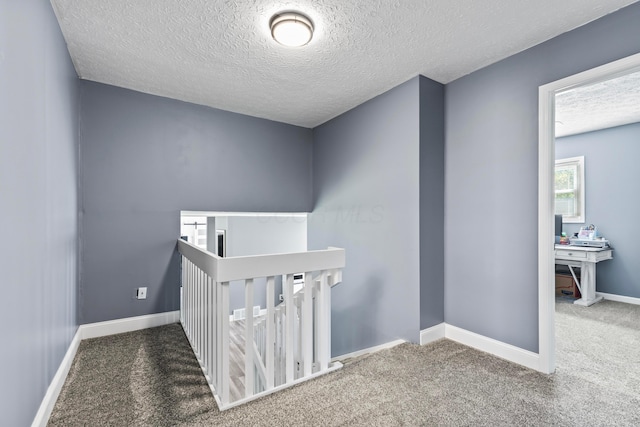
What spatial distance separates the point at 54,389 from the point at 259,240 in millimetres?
4052

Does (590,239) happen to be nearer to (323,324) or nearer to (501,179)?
(501,179)

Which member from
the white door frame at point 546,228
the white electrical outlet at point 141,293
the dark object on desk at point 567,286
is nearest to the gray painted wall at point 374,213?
the white door frame at point 546,228

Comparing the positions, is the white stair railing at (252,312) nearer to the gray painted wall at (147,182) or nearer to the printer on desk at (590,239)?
the gray painted wall at (147,182)

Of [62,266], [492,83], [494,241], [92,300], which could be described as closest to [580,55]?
[492,83]

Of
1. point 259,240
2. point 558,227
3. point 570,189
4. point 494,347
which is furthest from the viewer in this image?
point 259,240

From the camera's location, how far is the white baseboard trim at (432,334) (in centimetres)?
258

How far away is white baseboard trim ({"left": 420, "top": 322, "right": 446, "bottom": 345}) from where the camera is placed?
2.58 meters

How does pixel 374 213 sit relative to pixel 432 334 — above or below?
above

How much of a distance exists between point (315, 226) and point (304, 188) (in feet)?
1.72

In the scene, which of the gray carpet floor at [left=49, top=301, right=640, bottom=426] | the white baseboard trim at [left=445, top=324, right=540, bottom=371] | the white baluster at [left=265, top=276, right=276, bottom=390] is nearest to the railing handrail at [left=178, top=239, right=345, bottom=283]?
the white baluster at [left=265, top=276, right=276, bottom=390]

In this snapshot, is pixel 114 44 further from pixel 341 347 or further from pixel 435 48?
pixel 341 347

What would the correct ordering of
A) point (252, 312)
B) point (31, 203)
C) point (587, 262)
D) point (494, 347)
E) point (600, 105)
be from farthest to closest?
point (587, 262) → point (600, 105) → point (494, 347) → point (252, 312) → point (31, 203)

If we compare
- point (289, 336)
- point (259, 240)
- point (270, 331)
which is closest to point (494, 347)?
point (289, 336)

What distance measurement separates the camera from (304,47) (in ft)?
7.32
